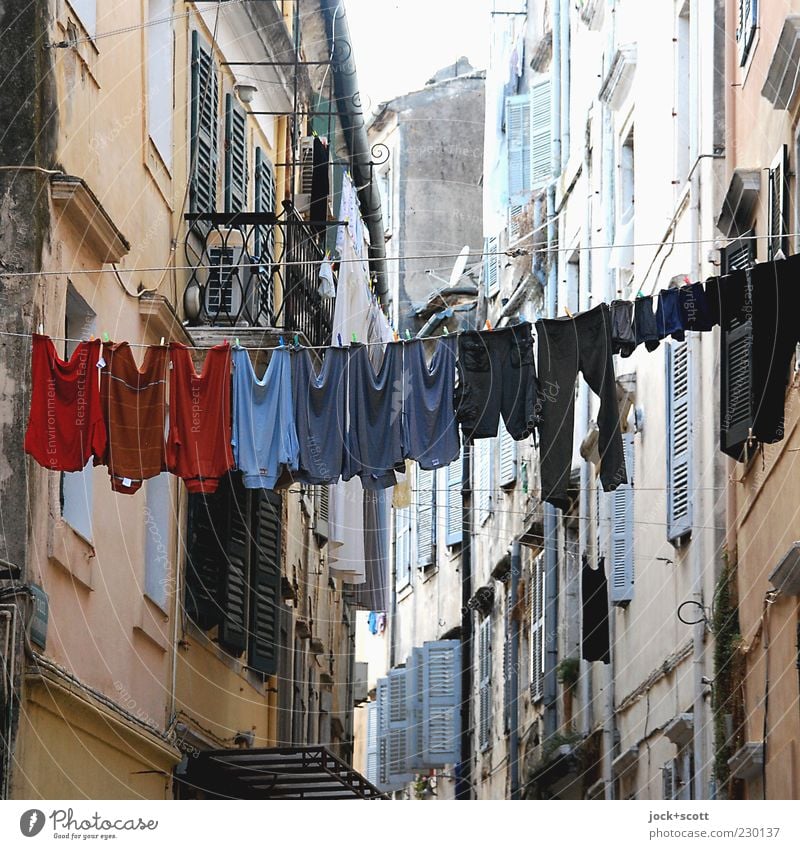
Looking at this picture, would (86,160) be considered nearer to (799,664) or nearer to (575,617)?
(799,664)

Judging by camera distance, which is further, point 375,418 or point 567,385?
point 375,418

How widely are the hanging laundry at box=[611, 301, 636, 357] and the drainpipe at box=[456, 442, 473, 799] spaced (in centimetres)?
1843

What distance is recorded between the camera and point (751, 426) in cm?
1359

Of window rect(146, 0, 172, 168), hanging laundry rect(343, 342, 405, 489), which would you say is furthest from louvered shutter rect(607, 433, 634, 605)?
hanging laundry rect(343, 342, 405, 489)

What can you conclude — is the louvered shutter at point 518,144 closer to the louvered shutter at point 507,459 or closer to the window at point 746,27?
the louvered shutter at point 507,459

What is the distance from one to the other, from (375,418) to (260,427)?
0.79 m

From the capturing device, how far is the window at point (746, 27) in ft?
49.8

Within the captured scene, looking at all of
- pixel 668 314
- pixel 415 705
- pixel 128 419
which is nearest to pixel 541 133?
pixel 415 705

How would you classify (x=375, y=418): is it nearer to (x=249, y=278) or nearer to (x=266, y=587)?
(x=249, y=278)

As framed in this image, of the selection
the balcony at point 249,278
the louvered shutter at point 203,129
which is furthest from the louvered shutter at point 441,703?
the louvered shutter at point 203,129

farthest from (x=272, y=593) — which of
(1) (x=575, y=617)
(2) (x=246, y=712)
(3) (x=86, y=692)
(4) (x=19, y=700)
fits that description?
(4) (x=19, y=700)

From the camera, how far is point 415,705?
106 feet

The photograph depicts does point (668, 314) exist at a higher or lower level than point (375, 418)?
higher

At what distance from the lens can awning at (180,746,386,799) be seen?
17.5 m
